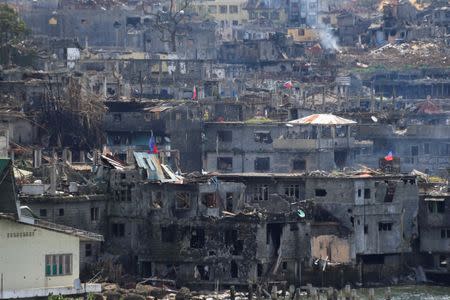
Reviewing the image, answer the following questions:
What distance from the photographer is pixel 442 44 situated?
404 ft

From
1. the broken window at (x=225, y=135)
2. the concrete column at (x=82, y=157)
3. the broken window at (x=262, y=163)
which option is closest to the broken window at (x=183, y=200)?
the concrete column at (x=82, y=157)

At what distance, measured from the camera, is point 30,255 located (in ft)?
179

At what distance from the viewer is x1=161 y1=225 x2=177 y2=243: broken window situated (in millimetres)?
69688

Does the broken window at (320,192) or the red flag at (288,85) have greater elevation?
the red flag at (288,85)

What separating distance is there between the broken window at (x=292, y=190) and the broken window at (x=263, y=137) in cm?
1321

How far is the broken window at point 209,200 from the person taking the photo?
69812mm

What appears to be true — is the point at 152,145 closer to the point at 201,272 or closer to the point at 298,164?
the point at 298,164

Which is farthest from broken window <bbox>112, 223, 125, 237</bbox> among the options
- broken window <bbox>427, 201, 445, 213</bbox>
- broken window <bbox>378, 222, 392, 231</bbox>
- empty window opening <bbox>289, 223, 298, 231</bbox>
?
broken window <bbox>427, 201, 445, 213</bbox>

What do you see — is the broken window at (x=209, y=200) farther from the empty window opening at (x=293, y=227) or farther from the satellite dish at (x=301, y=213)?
the satellite dish at (x=301, y=213)

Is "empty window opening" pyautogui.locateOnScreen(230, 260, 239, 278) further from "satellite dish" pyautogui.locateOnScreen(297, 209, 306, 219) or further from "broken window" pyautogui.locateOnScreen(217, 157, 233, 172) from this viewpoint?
"broken window" pyautogui.locateOnScreen(217, 157, 233, 172)

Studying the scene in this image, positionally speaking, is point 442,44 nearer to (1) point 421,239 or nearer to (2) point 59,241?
(1) point 421,239

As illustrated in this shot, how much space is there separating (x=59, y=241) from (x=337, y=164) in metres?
32.8

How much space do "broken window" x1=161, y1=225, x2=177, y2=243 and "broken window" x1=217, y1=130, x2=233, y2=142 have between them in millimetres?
17397

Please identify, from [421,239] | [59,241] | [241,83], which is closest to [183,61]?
[241,83]
